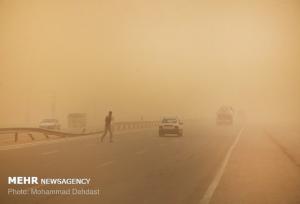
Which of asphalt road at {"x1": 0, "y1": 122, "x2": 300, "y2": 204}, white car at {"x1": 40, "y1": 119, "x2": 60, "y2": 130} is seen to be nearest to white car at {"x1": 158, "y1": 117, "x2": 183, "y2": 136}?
white car at {"x1": 40, "y1": 119, "x2": 60, "y2": 130}

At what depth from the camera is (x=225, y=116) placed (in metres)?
89.9

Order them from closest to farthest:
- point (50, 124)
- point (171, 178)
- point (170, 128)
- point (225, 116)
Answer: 1. point (171, 178)
2. point (170, 128)
3. point (50, 124)
4. point (225, 116)

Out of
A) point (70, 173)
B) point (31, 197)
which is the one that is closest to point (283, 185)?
point (70, 173)

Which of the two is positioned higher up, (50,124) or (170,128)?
(50,124)

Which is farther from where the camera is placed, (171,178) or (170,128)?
(170,128)

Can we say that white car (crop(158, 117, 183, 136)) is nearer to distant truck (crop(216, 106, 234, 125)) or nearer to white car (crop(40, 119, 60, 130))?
white car (crop(40, 119, 60, 130))

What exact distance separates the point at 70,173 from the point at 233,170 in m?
6.23

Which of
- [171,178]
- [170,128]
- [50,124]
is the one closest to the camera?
[171,178]

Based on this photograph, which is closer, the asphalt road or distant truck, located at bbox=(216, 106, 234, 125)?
the asphalt road

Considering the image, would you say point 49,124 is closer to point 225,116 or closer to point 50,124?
point 50,124

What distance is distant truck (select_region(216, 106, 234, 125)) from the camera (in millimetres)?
89750

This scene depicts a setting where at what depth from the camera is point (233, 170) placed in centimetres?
1850

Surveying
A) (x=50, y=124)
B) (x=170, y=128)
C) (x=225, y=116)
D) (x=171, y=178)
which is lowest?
(x=171, y=178)

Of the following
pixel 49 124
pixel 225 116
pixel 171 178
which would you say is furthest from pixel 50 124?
pixel 171 178
